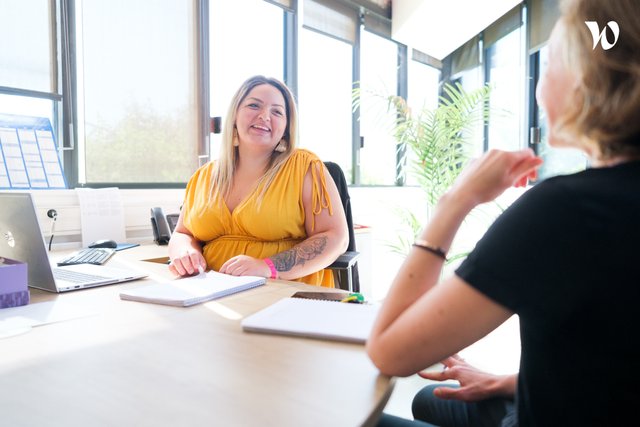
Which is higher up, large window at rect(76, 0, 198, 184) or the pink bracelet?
large window at rect(76, 0, 198, 184)

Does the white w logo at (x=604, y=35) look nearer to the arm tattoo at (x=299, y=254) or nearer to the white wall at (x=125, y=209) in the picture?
the arm tattoo at (x=299, y=254)

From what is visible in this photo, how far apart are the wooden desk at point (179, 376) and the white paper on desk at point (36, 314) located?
3cm

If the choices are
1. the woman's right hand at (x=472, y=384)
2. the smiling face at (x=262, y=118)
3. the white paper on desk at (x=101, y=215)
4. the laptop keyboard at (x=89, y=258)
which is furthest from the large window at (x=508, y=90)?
the woman's right hand at (x=472, y=384)

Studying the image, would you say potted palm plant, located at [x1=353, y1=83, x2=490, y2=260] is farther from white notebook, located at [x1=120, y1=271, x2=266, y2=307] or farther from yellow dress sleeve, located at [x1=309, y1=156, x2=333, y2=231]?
white notebook, located at [x1=120, y1=271, x2=266, y2=307]

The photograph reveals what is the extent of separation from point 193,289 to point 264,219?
530 millimetres

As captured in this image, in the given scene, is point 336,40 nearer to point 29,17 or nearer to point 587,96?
point 29,17

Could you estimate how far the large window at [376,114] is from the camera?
14.4ft

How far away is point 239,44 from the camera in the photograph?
3332mm

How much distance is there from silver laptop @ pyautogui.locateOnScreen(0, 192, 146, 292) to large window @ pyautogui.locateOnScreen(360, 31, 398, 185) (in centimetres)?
311

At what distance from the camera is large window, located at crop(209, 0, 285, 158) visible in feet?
10.2

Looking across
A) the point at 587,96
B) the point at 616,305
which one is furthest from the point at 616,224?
the point at 587,96

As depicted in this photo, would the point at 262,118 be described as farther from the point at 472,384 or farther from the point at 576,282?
the point at 576,282

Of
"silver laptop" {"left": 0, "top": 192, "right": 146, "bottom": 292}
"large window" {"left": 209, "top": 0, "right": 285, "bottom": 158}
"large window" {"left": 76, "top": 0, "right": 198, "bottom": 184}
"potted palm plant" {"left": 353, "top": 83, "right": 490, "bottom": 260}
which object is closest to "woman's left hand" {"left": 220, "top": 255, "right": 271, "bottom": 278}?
"silver laptop" {"left": 0, "top": 192, "right": 146, "bottom": 292}

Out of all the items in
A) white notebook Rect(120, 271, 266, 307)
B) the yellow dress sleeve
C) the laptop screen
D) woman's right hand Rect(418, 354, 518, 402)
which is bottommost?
woman's right hand Rect(418, 354, 518, 402)
